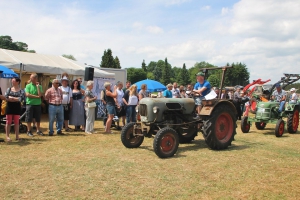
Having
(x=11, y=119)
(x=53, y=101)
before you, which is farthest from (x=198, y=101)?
(x=11, y=119)

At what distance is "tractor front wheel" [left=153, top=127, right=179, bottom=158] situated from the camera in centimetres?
543

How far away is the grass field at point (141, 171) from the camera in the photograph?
3.78m

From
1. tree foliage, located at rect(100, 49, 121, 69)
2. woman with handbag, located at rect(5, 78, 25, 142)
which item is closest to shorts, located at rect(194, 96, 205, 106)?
woman with handbag, located at rect(5, 78, 25, 142)

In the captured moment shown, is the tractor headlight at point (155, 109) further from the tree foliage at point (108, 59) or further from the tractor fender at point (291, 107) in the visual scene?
the tree foliage at point (108, 59)

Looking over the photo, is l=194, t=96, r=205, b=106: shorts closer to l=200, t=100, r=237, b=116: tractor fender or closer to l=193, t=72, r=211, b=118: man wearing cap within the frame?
l=193, t=72, r=211, b=118: man wearing cap

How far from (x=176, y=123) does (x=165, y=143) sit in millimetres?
899

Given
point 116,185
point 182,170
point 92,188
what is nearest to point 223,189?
point 182,170

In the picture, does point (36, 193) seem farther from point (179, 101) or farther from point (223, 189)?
point (179, 101)

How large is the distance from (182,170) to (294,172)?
1878mm

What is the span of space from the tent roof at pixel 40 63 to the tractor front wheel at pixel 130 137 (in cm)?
710

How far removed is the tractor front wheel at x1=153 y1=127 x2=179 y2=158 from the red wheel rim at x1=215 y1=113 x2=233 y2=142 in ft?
4.28

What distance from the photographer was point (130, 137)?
250 inches

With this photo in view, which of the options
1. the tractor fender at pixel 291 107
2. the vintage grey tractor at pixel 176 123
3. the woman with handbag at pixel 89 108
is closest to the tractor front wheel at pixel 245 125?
the tractor fender at pixel 291 107

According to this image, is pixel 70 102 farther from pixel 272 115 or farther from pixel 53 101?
pixel 272 115
